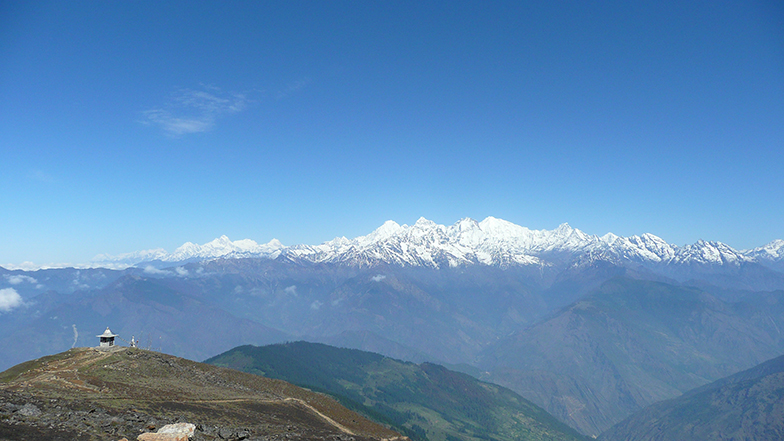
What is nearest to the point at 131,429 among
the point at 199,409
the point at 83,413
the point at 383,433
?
the point at 83,413

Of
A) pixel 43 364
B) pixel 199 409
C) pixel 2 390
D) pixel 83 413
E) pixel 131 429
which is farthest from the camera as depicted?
pixel 43 364

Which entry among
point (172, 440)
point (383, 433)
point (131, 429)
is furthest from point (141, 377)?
point (383, 433)

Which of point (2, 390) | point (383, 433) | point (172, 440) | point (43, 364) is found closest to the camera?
point (172, 440)

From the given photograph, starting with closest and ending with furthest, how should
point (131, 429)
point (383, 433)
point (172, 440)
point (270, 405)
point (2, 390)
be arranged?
1. point (172, 440)
2. point (131, 429)
3. point (2, 390)
4. point (270, 405)
5. point (383, 433)

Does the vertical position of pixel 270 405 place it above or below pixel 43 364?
below

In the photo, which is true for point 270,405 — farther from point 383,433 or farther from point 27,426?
point 27,426

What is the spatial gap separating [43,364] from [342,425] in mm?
70699

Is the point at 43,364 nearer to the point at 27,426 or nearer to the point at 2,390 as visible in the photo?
the point at 2,390

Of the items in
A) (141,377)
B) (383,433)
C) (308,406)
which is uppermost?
(141,377)

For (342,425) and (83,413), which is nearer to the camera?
(83,413)

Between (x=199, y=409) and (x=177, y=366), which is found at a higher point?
(x=177, y=366)

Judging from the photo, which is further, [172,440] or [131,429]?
[131,429]

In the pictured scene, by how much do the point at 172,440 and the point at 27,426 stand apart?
61.4ft

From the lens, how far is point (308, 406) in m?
118
